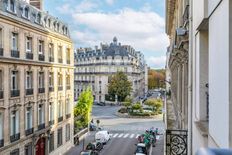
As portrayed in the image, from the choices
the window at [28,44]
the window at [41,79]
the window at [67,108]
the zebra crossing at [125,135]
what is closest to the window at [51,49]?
the window at [41,79]

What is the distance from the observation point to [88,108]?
48.8 meters

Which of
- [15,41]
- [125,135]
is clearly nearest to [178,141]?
[15,41]

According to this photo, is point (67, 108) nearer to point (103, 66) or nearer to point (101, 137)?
point (101, 137)

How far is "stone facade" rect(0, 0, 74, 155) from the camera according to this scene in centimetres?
2386

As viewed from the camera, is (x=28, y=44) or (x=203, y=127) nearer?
(x=203, y=127)

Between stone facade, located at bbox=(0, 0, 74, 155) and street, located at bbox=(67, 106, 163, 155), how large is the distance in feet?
14.8

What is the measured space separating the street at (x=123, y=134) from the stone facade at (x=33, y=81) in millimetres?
4508

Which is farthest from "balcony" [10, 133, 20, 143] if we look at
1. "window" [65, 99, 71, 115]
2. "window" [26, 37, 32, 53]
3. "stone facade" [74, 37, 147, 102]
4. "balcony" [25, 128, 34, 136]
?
"stone facade" [74, 37, 147, 102]

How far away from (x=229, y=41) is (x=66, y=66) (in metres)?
33.7

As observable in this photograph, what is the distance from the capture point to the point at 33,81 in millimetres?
28297

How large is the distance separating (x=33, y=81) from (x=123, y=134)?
21966 millimetres

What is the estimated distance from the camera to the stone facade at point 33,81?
23.9 meters

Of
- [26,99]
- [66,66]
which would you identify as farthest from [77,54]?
[26,99]

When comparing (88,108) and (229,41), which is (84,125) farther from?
(229,41)
